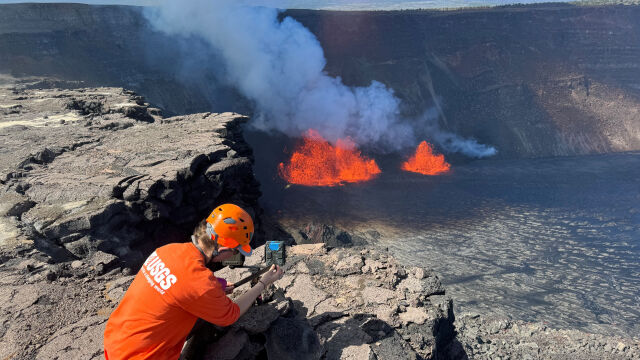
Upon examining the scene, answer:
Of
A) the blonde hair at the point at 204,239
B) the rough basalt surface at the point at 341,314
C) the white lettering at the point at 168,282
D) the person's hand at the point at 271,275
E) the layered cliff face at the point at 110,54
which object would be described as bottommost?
the rough basalt surface at the point at 341,314

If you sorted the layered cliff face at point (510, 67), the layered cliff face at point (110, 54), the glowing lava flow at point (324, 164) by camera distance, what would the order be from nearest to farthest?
the glowing lava flow at point (324, 164) → the layered cliff face at point (110, 54) → the layered cliff face at point (510, 67)

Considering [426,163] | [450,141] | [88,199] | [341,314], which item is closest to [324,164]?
[426,163]

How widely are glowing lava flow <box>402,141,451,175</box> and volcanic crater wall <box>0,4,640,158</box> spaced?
204 cm

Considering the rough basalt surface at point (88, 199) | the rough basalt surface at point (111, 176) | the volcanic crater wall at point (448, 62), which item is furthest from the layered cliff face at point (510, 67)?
the rough basalt surface at point (88, 199)

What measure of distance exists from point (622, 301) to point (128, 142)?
13903 mm

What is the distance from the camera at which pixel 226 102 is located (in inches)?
872

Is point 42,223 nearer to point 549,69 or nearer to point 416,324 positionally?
point 416,324

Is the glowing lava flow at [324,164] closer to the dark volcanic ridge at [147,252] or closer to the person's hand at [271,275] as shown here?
the dark volcanic ridge at [147,252]

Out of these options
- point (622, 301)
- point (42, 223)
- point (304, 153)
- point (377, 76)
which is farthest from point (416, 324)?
point (377, 76)

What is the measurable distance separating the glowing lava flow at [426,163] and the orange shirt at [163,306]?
19.5m

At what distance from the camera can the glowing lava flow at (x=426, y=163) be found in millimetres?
21433

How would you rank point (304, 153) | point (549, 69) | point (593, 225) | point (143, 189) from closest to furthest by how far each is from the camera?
point (143, 189) → point (593, 225) → point (304, 153) → point (549, 69)

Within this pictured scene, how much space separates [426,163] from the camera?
22.2 metres

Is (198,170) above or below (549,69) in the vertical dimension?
below
